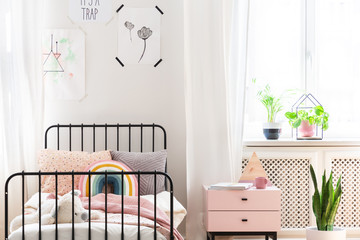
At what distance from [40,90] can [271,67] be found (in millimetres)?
1784

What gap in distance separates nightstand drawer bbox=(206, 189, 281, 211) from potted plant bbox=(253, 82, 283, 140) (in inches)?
28.5

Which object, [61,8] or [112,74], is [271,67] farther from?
[61,8]

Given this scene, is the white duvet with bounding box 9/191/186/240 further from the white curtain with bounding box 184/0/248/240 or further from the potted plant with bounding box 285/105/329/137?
the potted plant with bounding box 285/105/329/137

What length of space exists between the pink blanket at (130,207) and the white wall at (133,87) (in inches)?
42.2

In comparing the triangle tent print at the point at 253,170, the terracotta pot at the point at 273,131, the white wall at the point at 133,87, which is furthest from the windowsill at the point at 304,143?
the white wall at the point at 133,87

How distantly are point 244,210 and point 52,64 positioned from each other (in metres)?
1.77

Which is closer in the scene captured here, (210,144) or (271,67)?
(210,144)

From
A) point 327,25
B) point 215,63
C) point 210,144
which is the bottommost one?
point 210,144

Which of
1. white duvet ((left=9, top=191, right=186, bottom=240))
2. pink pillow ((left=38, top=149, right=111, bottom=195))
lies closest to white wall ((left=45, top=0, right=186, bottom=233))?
pink pillow ((left=38, top=149, right=111, bottom=195))

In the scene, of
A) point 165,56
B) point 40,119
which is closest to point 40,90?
point 40,119

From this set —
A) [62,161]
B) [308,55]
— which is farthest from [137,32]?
[308,55]

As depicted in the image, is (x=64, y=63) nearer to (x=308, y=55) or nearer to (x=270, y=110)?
(x=270, y=110)

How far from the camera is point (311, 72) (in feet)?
15.7

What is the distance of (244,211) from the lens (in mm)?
3934
